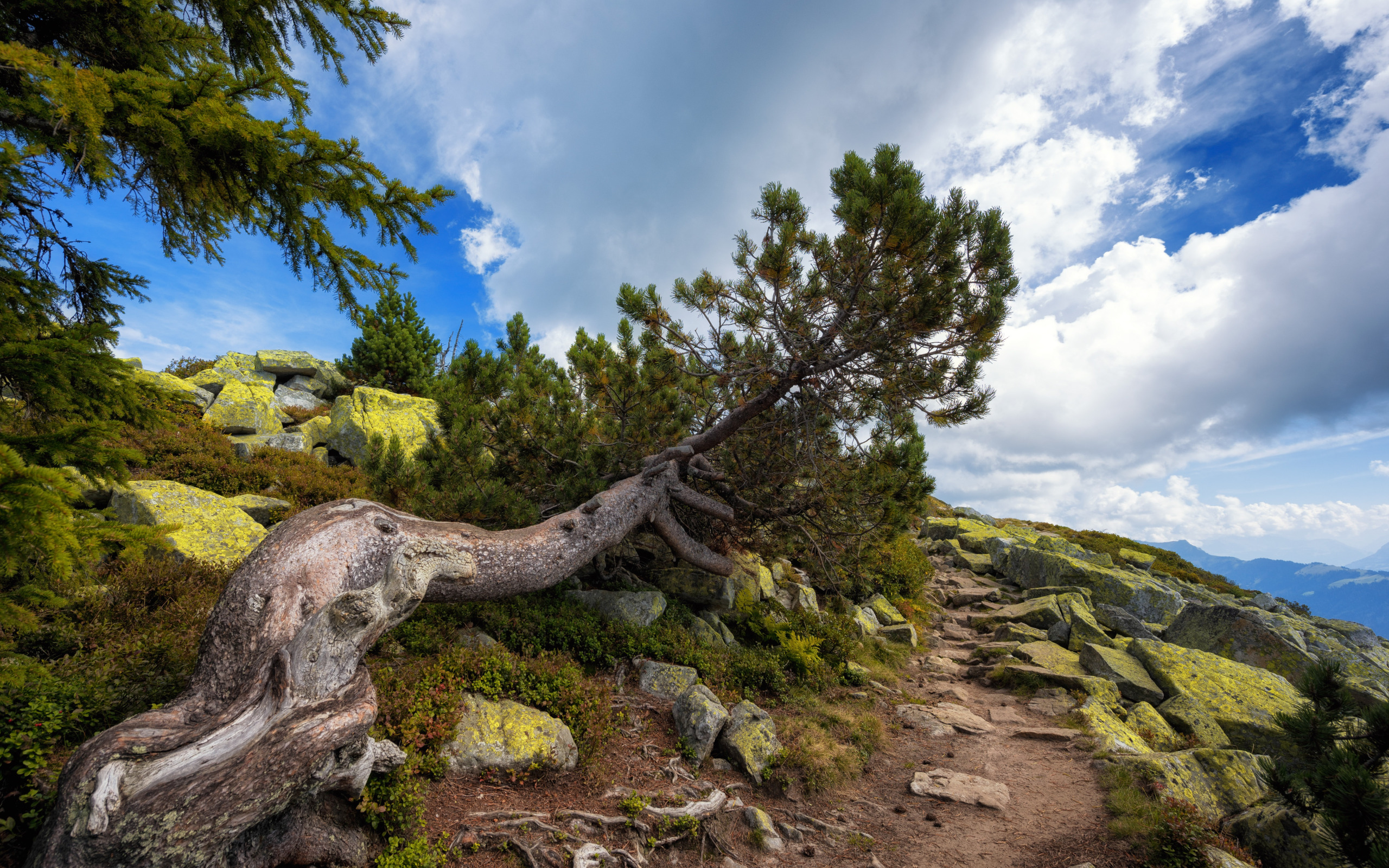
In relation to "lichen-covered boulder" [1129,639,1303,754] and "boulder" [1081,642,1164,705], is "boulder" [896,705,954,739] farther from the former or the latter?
"lichen-covered boulder" [1129,639,1303,754]

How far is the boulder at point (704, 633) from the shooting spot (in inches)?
397

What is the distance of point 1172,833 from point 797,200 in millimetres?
8884

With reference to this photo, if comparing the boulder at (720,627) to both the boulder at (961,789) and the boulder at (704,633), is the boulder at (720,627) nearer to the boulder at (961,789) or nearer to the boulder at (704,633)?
the boulder at (704,633)

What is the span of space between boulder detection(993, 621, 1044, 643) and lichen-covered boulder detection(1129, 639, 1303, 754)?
7.27 ft

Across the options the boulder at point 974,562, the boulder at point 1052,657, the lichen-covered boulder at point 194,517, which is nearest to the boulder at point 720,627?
the boulder at point 1052,657

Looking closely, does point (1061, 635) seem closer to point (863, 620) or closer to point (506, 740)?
point (863, 620)

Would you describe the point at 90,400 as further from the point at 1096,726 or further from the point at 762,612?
the point at 1096,726

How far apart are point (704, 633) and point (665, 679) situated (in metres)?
2.01

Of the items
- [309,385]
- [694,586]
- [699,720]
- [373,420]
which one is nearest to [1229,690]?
[694,586]

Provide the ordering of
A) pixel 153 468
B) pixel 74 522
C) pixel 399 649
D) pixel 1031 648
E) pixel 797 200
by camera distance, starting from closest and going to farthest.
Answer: pixel 74 522 < pixel 399 649 < pixel 797 200 < pixel 153 468 < pixel 1031 648

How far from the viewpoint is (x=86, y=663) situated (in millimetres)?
5227

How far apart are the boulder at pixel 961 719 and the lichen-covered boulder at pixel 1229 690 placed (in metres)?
4.14

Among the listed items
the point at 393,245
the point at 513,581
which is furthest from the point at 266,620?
the point at 393,245

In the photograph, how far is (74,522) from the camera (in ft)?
10.8
